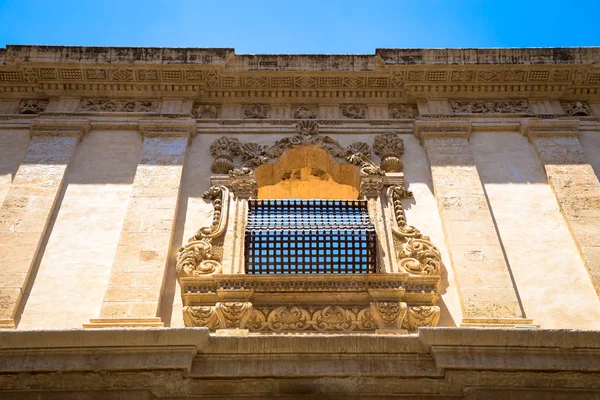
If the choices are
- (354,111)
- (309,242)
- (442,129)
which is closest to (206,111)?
(354,111)

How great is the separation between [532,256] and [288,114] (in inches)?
160

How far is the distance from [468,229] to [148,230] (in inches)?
145

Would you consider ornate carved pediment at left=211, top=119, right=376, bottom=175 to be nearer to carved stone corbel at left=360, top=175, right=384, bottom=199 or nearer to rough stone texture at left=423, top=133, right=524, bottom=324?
carved stone corbel at left=360, top=175, right=384, bottom=199

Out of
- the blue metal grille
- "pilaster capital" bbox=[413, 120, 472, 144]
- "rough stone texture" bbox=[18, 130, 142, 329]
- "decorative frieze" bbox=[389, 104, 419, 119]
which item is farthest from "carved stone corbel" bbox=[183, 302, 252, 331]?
"decorative frieze" bbox=[389, 104, 419, 119]

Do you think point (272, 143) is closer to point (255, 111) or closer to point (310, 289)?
point (255, 111)

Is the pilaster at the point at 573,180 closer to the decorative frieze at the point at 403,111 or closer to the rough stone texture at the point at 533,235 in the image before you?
the rough stone texture at the point at 533,235

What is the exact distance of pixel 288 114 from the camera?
33.2 ft

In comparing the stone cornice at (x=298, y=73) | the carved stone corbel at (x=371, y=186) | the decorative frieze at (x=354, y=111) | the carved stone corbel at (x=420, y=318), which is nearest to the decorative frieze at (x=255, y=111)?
the stone cornice at (x=298, y=73)

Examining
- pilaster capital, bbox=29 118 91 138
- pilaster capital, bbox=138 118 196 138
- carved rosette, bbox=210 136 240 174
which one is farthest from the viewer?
pilaster capital, bbox=138 118 196 138

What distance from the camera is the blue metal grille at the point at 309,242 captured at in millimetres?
7645

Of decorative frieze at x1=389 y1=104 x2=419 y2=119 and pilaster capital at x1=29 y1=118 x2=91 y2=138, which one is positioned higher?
decorative frieze at x1=389 y1=104 x2=419 y2=119

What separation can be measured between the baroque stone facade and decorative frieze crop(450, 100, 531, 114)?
0.11 feet

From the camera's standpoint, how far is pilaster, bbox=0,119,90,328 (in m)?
7.34

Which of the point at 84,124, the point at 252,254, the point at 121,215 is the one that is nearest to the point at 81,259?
the point at 121,215
